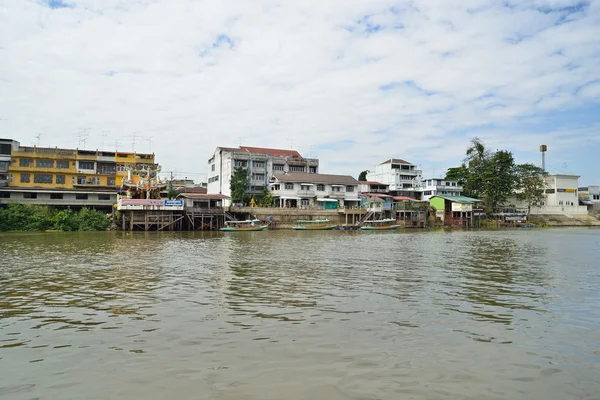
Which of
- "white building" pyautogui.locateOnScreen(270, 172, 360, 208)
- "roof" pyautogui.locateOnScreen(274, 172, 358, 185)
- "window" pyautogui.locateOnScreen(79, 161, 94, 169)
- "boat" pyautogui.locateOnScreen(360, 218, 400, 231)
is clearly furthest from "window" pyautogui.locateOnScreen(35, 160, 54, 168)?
"boat" pyautogui.locateOnScreen(360, 218, 400, 231)

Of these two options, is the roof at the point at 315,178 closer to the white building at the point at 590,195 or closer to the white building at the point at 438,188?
the white building at the point at 438,188

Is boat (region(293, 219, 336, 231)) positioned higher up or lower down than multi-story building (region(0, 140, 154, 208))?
lower down

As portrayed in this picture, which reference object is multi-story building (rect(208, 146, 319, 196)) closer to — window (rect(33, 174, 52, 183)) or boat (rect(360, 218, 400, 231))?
boat (rect(360, 218, 400, 231))

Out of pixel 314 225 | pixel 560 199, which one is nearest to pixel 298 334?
pixel 314 225

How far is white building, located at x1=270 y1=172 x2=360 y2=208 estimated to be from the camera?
217ft

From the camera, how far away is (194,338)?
9.11m

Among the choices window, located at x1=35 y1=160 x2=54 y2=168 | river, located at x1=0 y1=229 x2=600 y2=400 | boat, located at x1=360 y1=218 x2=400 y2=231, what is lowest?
river, located at x1=0 y1=229 x2=600 y2=400

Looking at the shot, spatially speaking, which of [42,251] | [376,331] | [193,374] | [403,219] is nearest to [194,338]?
[193,374]

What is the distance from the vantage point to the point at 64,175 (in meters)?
60.6

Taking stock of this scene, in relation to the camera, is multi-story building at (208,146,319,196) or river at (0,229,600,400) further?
multi-story building at (208,146,319,196)

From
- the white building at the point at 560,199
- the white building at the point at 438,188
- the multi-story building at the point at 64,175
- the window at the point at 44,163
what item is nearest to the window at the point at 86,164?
the multi-story building at the point at 64,175

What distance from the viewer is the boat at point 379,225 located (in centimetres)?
6091

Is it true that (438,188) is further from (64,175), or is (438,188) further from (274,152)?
(64,175)

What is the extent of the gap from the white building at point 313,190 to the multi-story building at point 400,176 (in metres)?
15.5
